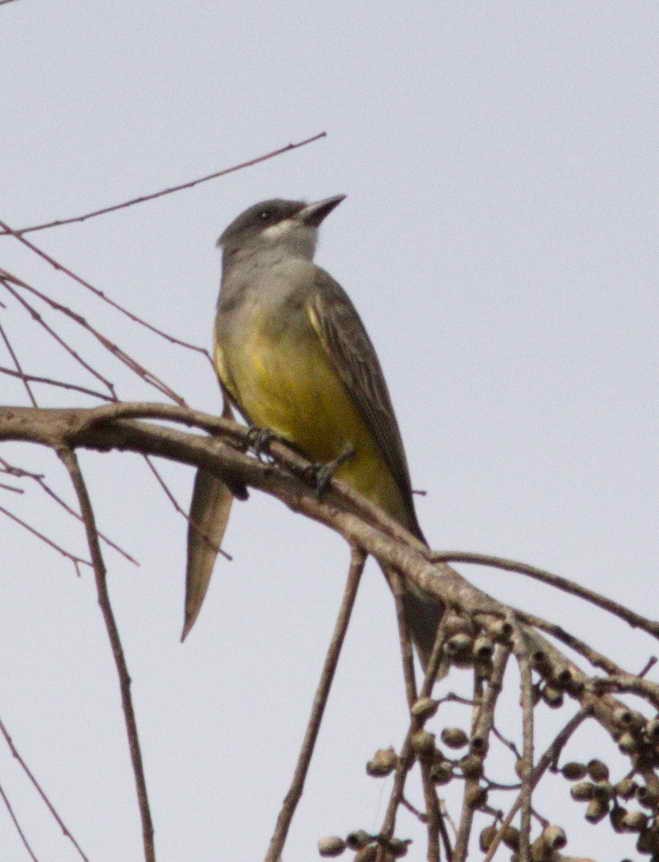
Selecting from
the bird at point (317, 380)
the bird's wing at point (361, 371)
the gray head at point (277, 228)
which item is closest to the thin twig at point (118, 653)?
the bird at point (317, 380)

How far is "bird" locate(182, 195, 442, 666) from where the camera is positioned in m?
6.70

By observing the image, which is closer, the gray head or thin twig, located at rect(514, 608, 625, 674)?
thin twig, located at rect(514, 608, 625, 674)

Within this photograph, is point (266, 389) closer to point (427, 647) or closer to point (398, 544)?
point (427, 647)

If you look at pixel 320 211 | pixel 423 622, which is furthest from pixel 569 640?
pixel 320 211

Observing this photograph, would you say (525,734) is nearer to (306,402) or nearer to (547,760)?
(547,760)

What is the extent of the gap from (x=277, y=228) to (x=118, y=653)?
5579 millimetres

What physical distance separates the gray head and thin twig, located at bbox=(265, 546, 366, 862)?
200 inches

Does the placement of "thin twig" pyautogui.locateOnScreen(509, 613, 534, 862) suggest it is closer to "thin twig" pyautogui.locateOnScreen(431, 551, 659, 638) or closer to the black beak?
"thin twig" pyautogui.locateOnScreen(431, 551, 659, 638)

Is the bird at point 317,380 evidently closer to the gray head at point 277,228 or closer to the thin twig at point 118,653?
the gray head at point 277,228

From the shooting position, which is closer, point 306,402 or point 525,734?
point 525,734

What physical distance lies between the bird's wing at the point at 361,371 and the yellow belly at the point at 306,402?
0.11ft

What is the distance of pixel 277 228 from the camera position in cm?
836

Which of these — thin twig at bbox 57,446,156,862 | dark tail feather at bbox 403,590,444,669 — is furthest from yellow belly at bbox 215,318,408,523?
thin twig at bbox 57,446,156,862

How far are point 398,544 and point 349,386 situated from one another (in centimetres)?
369
